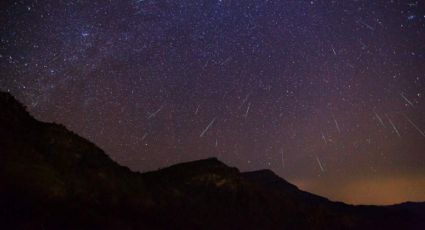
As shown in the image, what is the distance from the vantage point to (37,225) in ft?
107

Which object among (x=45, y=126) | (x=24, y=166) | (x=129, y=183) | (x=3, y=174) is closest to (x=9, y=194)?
(x=3, y=174)

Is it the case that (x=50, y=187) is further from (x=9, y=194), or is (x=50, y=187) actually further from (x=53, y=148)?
(x=53, y=148)

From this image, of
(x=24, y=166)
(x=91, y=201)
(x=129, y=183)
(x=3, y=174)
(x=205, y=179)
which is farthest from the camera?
(x=205, y=179)

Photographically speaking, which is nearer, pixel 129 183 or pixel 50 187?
pixel 50 187

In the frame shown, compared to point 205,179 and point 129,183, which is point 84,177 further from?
point 205,179

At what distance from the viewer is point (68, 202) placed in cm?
3922

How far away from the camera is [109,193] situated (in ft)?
154

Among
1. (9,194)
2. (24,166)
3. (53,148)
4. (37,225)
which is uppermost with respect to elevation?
(53,148)

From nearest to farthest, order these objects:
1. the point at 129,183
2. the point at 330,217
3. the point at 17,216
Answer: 1. the point at 17,216
2. the point at 129,183
3. the point at 330,217

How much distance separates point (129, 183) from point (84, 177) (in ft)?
26.5

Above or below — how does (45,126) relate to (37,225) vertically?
Result: above

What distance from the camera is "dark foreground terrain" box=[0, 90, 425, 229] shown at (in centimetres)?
3566

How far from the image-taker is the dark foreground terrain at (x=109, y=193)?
117 ft

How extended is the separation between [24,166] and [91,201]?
7.97 m
